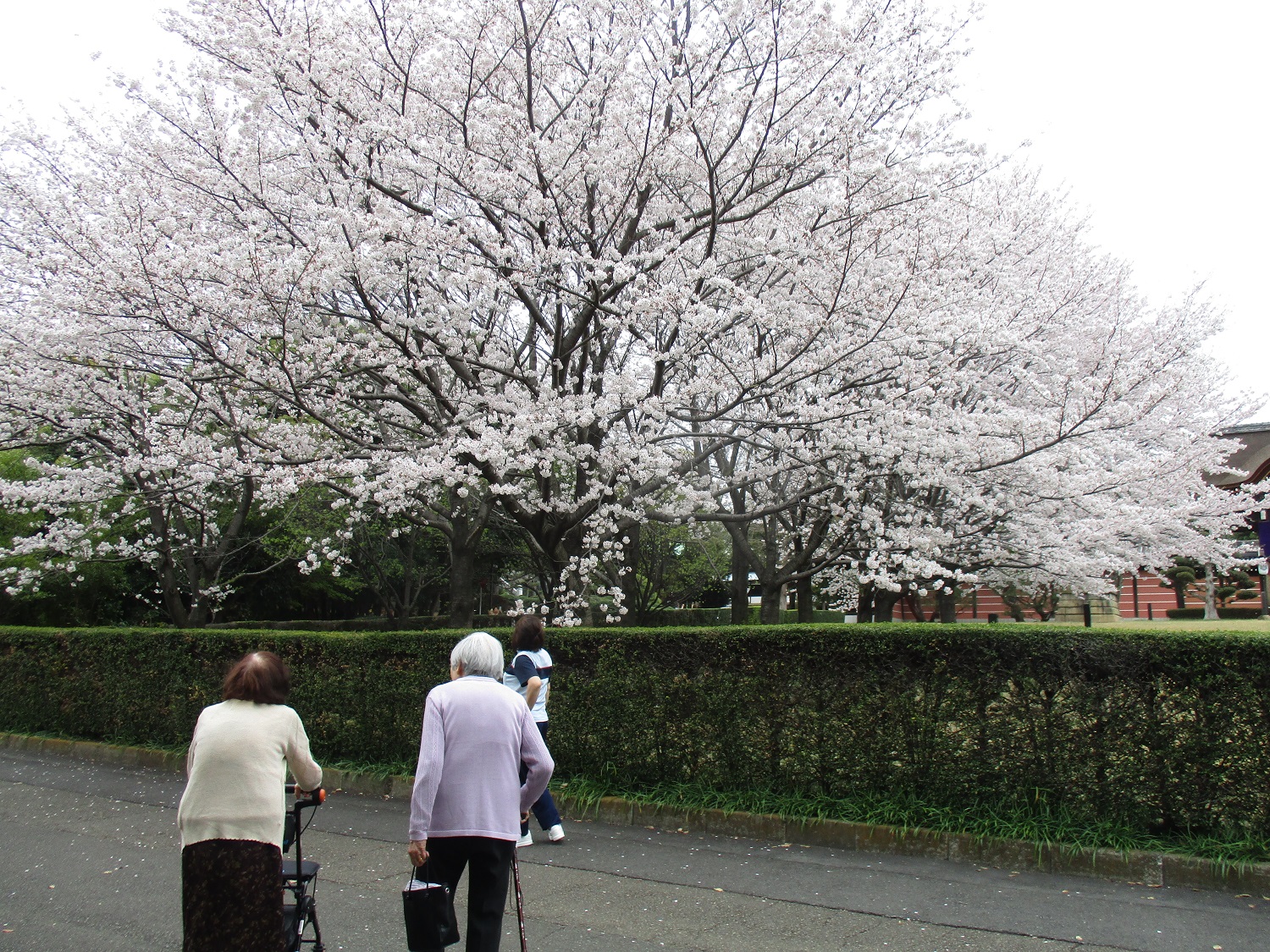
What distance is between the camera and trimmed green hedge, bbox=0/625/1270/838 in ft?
18.5

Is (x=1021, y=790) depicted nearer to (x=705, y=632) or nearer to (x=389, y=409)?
(x=705, y=632)

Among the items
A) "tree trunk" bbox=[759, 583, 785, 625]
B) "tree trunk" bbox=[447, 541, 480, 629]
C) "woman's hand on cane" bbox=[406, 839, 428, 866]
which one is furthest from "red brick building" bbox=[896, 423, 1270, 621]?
"woman's hand on cane" bbox=[406, 839, 428, 866]

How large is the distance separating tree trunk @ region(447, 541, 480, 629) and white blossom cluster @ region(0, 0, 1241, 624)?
1.34m

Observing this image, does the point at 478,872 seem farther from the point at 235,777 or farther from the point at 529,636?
the point at 529,636

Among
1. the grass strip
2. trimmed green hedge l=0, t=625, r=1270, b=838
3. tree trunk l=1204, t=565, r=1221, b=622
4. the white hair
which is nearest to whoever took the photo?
the white hair

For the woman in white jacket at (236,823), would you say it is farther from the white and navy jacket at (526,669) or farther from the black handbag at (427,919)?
the white and navy jacket at (526,669)

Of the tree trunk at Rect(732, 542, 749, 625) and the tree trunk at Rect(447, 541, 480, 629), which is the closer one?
the tree trunk at Rect(447, 541, 480, 629)

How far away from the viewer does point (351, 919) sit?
5.05 m

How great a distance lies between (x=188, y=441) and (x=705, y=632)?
21.8 ft

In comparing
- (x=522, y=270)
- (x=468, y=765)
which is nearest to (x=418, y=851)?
(x=468, y=765)

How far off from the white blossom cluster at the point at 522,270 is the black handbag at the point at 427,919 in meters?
6.13

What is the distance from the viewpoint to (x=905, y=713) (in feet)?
21.3

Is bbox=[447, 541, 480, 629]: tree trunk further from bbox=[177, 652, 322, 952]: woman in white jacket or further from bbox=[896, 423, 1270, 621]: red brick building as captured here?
bbox=[896, 423, 1270, 621]: red brick building

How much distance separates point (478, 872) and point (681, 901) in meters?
2.24
